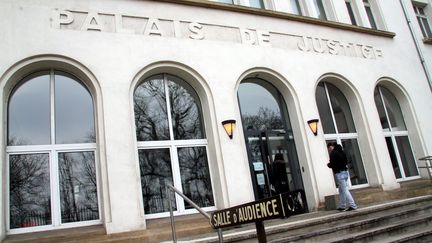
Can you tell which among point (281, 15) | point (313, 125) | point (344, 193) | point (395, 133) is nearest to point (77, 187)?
point (344, 193)

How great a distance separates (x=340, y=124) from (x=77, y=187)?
7934mm

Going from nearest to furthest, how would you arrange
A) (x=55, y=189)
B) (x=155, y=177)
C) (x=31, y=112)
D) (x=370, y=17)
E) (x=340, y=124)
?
(x=55, y=189) < (x=31, y=112) < (x=155, y=177) < (x=340, y=124) < (x=370, y=17)

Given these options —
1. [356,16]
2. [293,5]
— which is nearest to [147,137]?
[293,5]

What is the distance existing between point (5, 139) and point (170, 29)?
4.40 m

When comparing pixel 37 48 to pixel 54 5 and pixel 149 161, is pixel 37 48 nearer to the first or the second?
pixel 54 5

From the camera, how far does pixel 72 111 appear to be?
7.74 m

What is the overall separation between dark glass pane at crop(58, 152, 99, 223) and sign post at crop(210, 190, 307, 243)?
4681 millimetres

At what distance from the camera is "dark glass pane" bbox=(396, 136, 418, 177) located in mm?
12195

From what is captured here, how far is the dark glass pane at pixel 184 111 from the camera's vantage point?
8750 mm

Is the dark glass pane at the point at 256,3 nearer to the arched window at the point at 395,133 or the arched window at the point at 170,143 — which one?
the arched window at the point at 170,143

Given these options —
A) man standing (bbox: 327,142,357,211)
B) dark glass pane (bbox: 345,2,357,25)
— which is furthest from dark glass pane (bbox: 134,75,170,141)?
dark glass pane (bbox: 345,2,357,25)

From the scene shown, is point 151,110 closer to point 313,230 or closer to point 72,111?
point 72,111

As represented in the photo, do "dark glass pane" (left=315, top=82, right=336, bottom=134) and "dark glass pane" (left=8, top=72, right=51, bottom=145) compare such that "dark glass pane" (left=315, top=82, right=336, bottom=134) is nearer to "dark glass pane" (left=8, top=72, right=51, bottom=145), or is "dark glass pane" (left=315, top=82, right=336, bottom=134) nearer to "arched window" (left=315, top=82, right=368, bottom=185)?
"arched window" (left=315, top=82, right=368, bottom=185)

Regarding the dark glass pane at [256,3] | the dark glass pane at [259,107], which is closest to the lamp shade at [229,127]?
the dark glass pane at [259,107]
